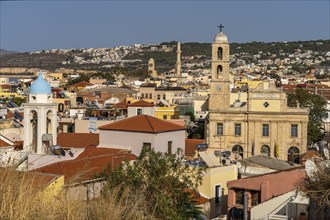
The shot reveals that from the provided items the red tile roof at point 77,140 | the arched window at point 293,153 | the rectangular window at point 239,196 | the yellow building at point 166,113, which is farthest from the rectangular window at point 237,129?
the rectangular window at point 239,196

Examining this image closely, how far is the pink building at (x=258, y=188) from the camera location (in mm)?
15078

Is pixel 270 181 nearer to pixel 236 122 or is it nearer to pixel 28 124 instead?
pixel 28 124

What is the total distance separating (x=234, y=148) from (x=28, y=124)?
1885 centimetres

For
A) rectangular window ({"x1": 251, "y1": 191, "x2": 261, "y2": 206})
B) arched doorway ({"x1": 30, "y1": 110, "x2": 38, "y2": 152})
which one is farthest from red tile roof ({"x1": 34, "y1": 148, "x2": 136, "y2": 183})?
rectangular window ({"x1": 251, "y1": 191, "x2": 261, "y2": 206})

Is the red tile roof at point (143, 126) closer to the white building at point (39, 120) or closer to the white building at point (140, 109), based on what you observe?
the white building at point (39, 120)

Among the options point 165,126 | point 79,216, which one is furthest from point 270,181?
point 165,126

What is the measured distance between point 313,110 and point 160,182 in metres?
38.4

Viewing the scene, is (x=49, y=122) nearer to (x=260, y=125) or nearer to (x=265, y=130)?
(x=260, y=125)

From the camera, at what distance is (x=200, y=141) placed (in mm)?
35625

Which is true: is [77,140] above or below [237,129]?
above

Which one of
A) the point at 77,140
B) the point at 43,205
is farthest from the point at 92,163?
the point at 43,205

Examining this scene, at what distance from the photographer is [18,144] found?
85.7 feet

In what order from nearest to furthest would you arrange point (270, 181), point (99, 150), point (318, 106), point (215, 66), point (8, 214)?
1. point (8, 214)
2. point (270, 181)
3. point (99, 150)
4. point (215, 66)
5. point (318, 106)

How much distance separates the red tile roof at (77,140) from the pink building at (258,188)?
12747 mm
